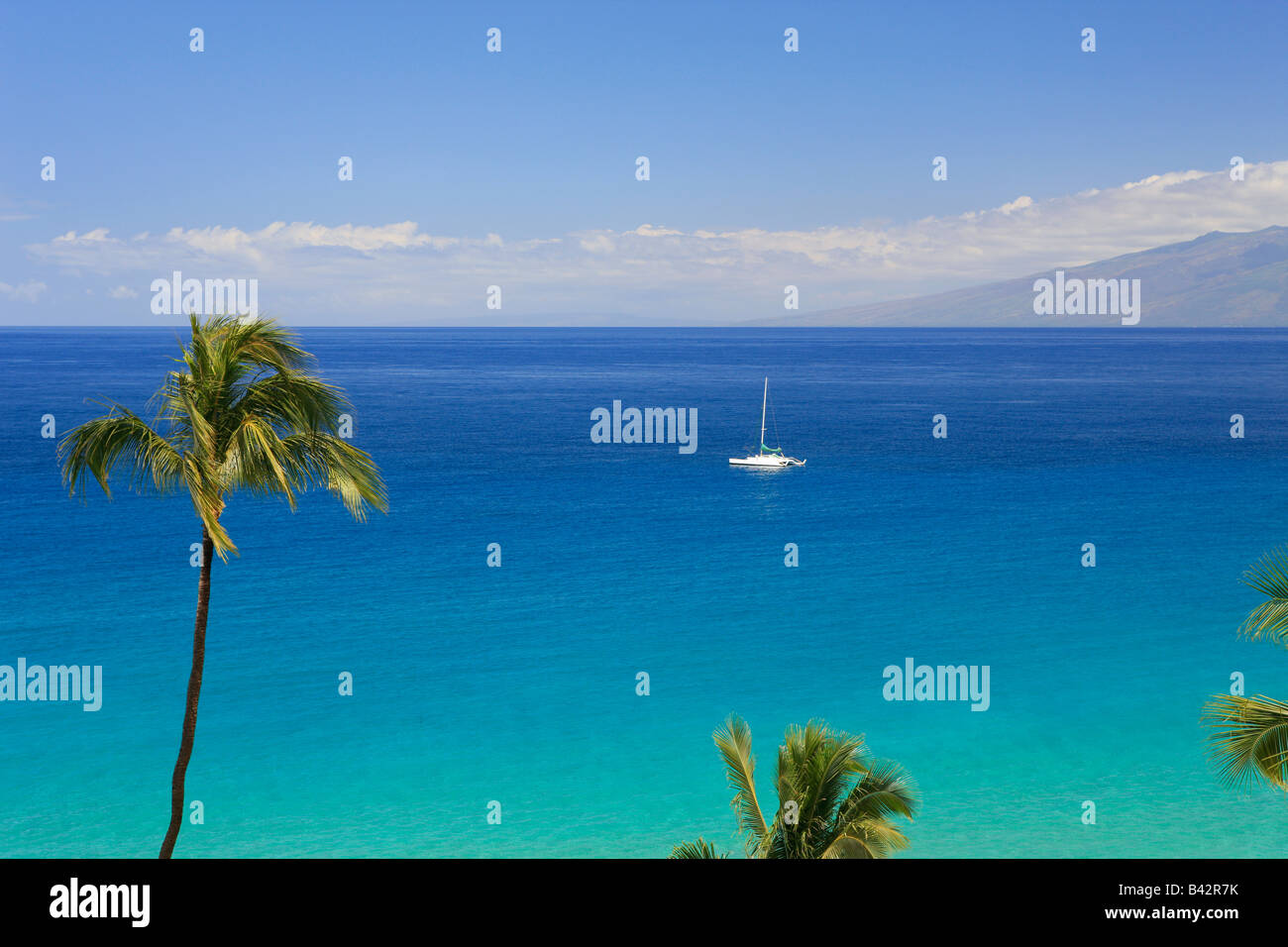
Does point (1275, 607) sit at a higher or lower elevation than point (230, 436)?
lower

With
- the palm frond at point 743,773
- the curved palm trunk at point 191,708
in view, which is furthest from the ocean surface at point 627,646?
the curved palm trunk at point 191,708

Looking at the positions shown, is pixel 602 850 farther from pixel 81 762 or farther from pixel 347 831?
pixel 81 762

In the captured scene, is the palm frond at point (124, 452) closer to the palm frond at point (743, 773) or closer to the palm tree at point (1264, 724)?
the palm frond at point (743, 773)

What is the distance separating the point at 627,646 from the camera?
47312mm

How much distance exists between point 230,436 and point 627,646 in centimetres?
3403

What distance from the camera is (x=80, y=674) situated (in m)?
42.2

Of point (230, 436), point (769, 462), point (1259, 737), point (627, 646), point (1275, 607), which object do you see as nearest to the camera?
point (1259, 737)

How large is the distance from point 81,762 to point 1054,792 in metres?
30.3

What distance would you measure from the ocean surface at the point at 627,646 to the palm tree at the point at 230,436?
56.0 feet

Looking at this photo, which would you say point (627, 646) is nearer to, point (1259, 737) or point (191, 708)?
point (191, 708)

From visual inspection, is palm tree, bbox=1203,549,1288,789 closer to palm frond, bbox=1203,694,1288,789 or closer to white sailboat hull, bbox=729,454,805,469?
palm frond, bbox=1203,694,1288,789

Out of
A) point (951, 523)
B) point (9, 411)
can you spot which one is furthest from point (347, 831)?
point (9, 411)

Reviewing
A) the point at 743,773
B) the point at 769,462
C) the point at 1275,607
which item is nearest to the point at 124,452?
the point at 743,773
